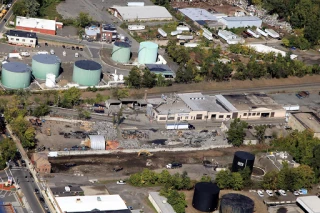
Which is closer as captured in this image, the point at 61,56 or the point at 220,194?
the point at 220,194

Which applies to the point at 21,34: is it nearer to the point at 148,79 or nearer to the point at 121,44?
the point at 121,44

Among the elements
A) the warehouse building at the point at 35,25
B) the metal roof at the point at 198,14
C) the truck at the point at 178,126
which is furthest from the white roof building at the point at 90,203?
the metal roof at the point at 198,14

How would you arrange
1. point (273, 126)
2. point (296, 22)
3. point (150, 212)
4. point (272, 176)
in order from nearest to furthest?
point (150, 212)
point (272, 176)
point (273, 126)
point (296, 22)

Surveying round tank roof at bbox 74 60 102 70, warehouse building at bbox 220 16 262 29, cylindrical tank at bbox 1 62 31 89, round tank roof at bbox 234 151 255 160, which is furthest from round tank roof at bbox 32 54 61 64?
warehouse building at bbox 220 16 262 29

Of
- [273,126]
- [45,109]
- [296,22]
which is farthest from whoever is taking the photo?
[296,22]

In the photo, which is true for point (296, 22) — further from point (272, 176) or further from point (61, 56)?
point (272, 176)

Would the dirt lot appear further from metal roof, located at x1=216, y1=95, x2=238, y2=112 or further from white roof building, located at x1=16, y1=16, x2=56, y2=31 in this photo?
white roof building, located at x1=16, y1=16, x2=56, y2=31

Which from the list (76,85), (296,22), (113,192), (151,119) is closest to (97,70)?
(76,85)

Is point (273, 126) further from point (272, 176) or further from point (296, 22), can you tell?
point (296, 22)
